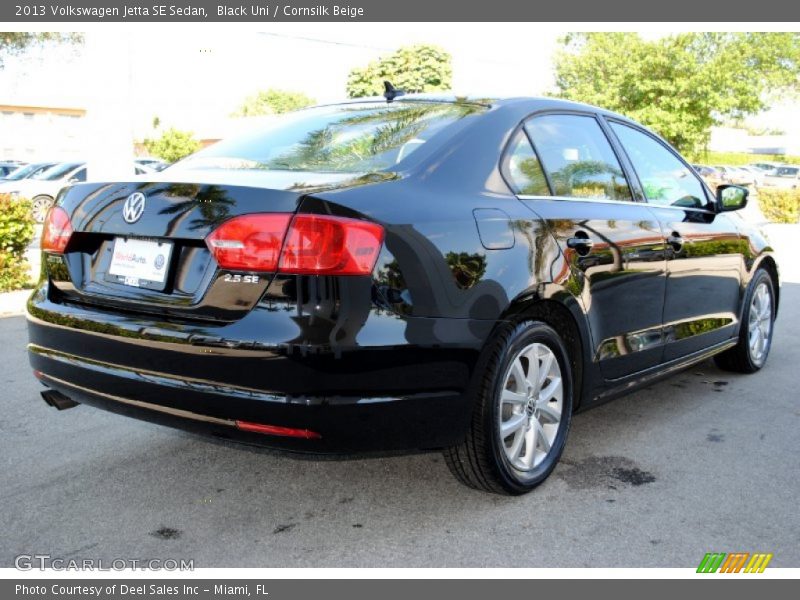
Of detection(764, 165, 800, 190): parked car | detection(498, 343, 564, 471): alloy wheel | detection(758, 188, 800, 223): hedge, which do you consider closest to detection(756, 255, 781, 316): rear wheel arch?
detection(498, 343, 564, 471): alloy wheel

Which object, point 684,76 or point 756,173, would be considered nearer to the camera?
point 684,76

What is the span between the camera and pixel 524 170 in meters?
3.55

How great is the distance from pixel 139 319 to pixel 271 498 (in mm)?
987

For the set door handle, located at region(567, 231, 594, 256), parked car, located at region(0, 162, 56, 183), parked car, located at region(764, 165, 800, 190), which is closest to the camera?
door handle, located at region(567, 231, 594, 256)

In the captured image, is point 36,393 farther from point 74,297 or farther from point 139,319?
point 139,319

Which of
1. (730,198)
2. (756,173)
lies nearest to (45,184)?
(730,198)

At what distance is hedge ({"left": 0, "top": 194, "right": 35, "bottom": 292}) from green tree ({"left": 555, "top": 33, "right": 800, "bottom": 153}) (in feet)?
78.1

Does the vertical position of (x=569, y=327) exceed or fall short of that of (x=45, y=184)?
it exceeds it

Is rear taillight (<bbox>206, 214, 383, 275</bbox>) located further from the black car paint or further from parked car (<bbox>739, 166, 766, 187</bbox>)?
parked car (<bbox>739, 166, 766, 187</bbox>)

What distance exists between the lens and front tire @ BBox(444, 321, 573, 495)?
10.4 ft

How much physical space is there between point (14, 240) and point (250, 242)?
7.02 meters

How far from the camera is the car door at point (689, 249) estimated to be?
443 cm

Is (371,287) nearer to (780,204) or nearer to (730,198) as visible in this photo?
(730,198)

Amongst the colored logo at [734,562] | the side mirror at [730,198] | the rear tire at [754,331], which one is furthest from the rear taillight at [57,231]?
the rear tire at [754,331]
